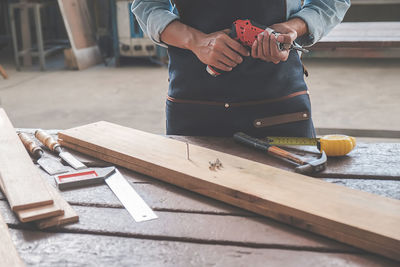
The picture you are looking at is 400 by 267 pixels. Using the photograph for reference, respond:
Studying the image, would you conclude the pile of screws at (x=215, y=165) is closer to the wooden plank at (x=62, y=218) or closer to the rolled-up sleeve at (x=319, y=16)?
the wooden plank at (x=62, y=218)

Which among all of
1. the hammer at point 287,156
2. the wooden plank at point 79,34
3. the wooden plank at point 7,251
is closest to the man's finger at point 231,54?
the hammer at point 287,156

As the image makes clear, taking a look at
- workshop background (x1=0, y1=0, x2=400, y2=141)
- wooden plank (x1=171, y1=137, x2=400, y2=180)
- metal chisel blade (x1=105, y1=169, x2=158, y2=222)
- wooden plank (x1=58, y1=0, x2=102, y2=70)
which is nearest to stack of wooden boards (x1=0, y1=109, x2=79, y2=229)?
metal chisel blade (x1=105, y1=169, x2=158, y2=222)

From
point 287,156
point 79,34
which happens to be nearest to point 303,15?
point 287,156

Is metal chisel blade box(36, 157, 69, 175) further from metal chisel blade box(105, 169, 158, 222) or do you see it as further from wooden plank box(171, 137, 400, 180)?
wooden plank box(171, 137, 400, 180)

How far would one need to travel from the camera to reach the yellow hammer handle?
3.71 ft

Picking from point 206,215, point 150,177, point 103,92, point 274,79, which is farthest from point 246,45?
point 103,92

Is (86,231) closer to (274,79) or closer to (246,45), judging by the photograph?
(246,45)

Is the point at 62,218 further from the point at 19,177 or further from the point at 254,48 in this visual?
the point at 254,48

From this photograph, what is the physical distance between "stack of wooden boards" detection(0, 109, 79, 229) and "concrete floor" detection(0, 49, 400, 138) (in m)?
2.57

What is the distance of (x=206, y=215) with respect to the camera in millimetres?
855

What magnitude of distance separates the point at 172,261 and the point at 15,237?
0.99 feet

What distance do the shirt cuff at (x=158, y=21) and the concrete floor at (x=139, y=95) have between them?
7.27 ft

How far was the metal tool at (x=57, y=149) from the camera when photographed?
113 cm

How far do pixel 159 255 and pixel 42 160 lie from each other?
22.8 inches
